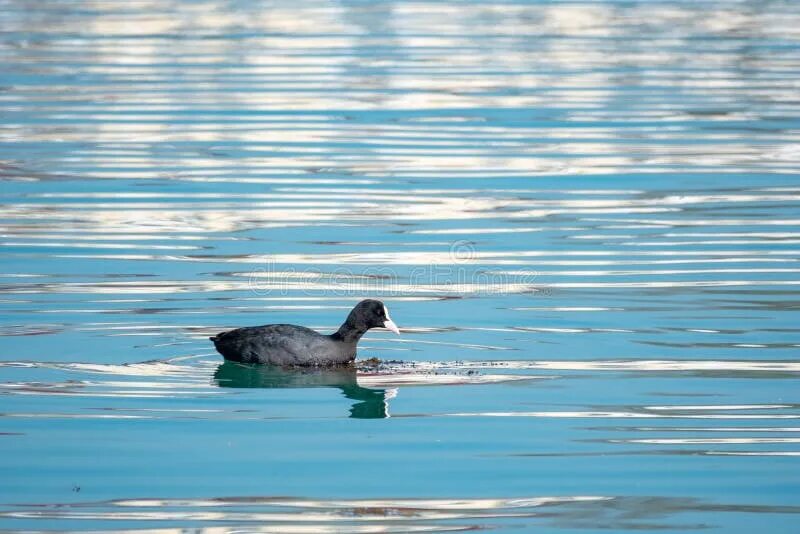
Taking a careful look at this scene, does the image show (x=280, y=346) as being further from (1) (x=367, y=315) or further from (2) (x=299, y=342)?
(1) (x=367, y=315)

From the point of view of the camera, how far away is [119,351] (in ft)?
43.0

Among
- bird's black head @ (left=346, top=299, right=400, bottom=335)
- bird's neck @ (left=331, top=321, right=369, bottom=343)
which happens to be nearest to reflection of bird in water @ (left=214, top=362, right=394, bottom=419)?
bird's neck @ (left=331, top=321, right=369, bottom=343)

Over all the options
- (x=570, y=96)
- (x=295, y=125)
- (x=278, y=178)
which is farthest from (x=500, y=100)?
(x=278, y=178)

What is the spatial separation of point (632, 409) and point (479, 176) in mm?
11434

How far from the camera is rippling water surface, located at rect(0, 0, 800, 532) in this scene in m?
10.0

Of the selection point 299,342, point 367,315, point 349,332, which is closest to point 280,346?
point 299,342

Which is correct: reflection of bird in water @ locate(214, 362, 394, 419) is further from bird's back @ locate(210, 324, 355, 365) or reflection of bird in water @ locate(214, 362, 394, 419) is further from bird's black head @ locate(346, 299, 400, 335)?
bird's black head @ locate(346, 299, 400, 335)

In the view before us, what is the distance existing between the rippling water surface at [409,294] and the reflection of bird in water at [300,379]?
32 mm

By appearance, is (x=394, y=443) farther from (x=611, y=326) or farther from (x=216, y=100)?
(x=216, y=100)

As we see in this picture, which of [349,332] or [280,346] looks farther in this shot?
[349,332]

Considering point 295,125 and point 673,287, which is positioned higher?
point 295,125

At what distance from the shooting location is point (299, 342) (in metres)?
12.7

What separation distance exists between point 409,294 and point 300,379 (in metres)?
3.22

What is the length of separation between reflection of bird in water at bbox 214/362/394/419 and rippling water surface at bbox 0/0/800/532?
3cm
